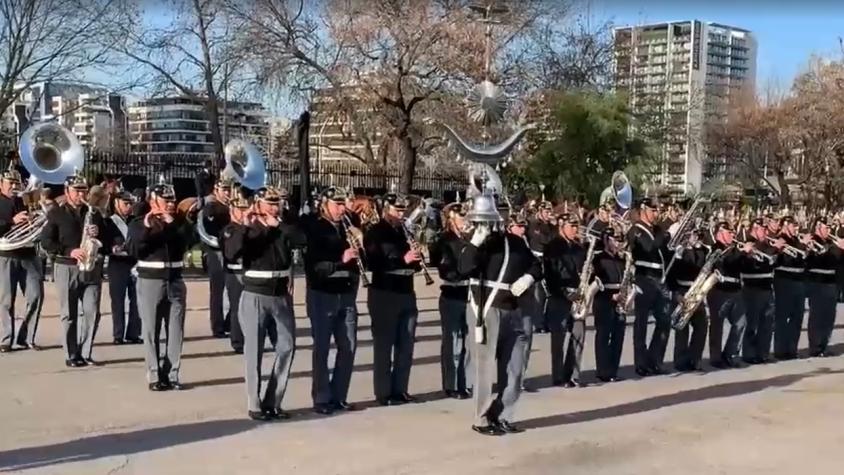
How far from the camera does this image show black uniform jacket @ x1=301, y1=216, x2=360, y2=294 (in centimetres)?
966

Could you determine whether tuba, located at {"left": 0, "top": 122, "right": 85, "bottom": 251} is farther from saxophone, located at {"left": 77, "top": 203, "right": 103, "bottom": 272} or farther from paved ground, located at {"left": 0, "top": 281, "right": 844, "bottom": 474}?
paved ground, located at {"left": 0, "top": 281, "right": 844, "bottom": 474}

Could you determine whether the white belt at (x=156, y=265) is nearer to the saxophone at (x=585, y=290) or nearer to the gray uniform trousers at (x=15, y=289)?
the gray uniform trousers at (x=15, y=289)

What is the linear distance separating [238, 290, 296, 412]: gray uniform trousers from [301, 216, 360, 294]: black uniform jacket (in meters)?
0.50

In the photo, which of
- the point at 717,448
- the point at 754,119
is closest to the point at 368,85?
the point at 717,448

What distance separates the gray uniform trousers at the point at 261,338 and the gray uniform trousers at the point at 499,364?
1562mm

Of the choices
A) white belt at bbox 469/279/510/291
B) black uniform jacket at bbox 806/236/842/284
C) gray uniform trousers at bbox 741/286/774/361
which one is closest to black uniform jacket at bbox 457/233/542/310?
white belt at bbox 469/279/510/291

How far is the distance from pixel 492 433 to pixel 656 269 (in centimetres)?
429

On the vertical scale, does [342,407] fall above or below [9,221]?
below

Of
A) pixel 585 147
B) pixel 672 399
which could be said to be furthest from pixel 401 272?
pixel 585 147

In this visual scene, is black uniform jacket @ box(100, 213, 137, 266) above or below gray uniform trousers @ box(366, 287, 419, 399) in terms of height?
above

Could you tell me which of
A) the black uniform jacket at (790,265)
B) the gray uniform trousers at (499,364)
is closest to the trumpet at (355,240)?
the gray uniform trousers at (499,364)

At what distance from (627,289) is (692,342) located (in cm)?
158

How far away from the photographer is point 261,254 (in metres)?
9.23

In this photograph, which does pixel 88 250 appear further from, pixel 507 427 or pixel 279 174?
pixel 279 174
